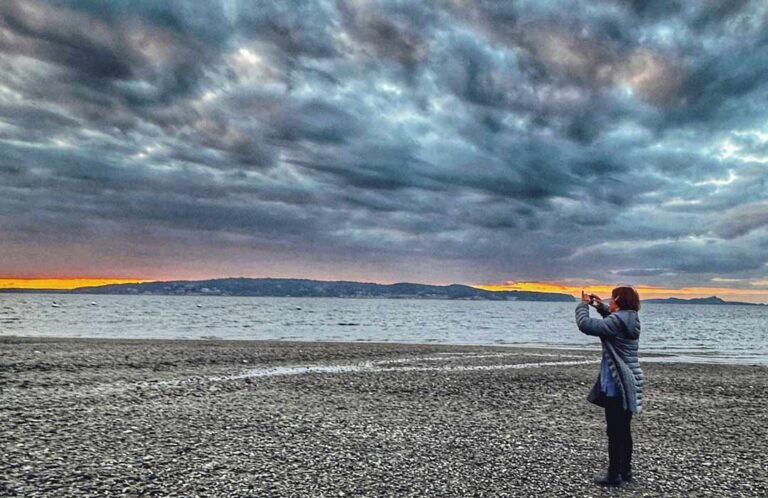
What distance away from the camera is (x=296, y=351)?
110ft

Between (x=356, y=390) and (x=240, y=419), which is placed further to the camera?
(x=356, y=390)

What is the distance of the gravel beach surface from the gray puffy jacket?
1859 mm

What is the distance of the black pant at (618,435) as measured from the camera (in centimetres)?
816

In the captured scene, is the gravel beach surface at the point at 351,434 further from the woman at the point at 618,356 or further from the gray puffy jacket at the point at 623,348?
the gray puffy jacket at the point at 623,348

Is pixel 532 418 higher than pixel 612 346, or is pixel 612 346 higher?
pixel 612 346

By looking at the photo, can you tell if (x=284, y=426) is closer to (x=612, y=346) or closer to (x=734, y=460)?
(x=612, y=346)

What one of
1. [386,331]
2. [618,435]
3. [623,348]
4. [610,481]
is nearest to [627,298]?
[623,348]

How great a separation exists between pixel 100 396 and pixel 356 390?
8231 millimetres

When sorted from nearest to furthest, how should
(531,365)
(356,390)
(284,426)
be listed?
(284,426) < (356,390) < (531,365)

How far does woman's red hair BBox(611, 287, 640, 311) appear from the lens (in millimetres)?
8141

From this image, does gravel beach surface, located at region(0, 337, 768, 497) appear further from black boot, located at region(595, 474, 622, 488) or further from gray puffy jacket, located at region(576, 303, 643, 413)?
gray puffy jacket, located at region(576, 303, 643, 413)

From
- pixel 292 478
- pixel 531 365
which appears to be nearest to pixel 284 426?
pixel 292 478

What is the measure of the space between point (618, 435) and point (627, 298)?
2.25 metres

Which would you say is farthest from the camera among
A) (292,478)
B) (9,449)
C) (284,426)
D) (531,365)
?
(531,365)
